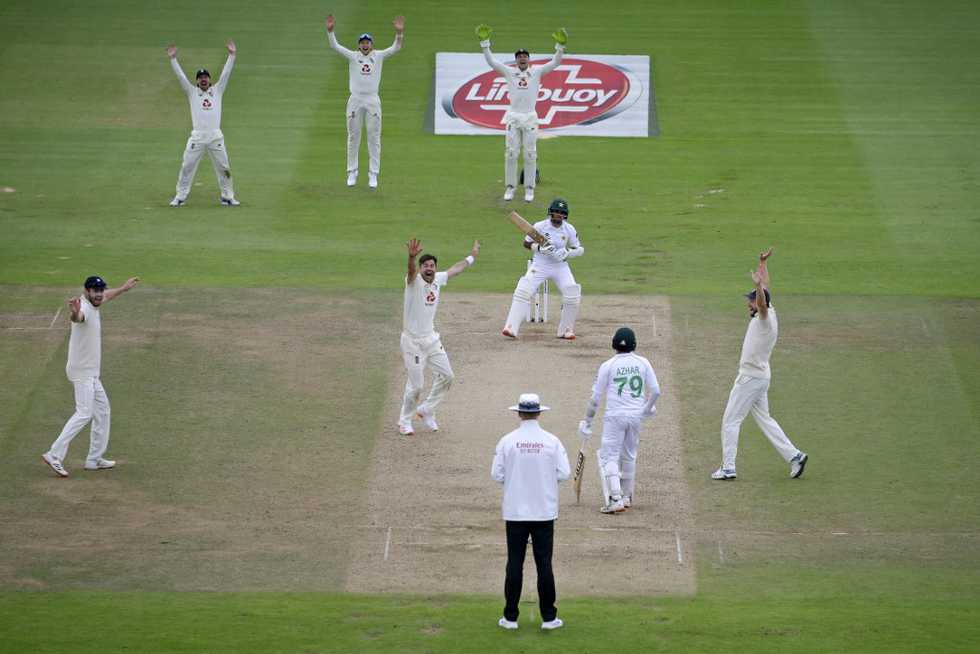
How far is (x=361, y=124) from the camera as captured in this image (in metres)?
27.2

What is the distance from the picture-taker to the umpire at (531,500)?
12.7 m

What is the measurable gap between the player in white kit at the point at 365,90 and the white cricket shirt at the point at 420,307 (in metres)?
10.1

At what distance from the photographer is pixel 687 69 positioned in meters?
34.6

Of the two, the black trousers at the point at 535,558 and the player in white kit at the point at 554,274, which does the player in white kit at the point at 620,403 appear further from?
the player in white kit at the point at 554,274

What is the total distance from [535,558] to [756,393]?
182 inches

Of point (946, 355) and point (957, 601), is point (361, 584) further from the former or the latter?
point (946, 355)

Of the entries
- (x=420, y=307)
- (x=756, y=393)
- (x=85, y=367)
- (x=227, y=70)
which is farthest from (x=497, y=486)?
(x=227, y=70)

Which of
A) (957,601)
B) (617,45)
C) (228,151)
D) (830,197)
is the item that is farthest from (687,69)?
(957,601)

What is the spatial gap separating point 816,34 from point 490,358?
20.4 meters

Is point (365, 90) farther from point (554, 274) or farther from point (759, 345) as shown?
point (759, 345)

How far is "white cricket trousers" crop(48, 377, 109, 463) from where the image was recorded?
16250 millimetres

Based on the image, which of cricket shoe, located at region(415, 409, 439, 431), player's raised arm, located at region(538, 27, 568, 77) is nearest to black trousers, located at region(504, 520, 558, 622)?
cricket shoe, located at region(415, 409, 439, 431)

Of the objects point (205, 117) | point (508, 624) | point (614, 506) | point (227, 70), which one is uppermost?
point (227, 70)

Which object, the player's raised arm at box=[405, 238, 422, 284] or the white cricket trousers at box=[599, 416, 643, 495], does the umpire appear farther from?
the player's raised arm at box=[405, 238, 422, 284]
